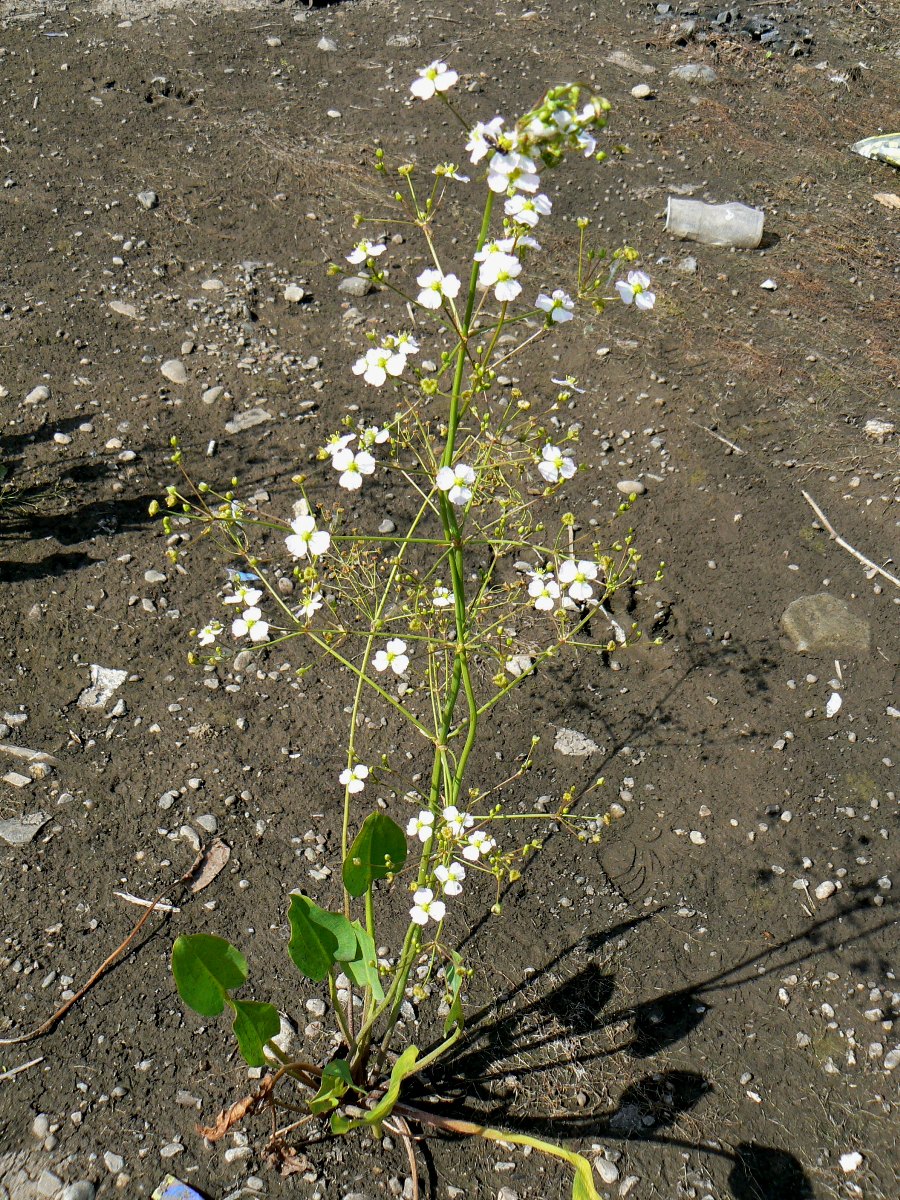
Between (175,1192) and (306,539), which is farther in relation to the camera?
(175,1192)

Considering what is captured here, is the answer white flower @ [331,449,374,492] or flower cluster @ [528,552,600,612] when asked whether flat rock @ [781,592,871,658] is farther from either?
white flower @ [331,449,374,492]

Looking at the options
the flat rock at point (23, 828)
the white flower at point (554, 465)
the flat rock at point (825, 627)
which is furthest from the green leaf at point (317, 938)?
the flat rock at point (825, 627)

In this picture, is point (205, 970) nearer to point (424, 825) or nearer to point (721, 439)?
point (424, 825)

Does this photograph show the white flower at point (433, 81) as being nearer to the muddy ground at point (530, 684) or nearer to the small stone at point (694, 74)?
the muddy ground at point (530, 684)

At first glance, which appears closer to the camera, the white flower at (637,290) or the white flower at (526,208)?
the white flower at (526,208)

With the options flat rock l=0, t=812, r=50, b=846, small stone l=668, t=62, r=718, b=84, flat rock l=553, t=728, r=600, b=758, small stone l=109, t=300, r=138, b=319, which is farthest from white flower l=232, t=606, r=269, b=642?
small stone l=668, t=62, r=718, b=84

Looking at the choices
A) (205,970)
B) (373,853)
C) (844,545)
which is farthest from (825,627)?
(205,970)

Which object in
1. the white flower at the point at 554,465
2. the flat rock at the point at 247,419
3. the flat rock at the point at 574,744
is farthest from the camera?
the flat rock at the point at 247,419
